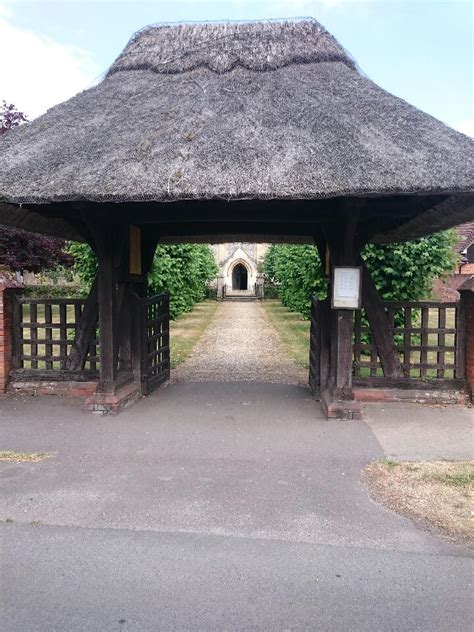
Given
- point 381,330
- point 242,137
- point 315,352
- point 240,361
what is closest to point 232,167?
point 242,137

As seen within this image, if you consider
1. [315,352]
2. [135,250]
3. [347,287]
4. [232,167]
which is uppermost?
[232,167]

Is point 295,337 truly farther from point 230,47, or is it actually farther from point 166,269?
point 230,47

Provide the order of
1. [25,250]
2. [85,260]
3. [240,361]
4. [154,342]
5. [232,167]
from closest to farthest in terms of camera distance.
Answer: [232,167] < [154,342] < [85,260] < [240,361] < [25,250]

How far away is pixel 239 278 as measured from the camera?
49.3 metres

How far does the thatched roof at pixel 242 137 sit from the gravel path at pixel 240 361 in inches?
149

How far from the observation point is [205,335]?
1567 cm

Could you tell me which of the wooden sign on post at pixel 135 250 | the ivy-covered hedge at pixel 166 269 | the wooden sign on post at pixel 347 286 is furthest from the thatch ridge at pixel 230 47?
the ivy-covered hedge at pixel 166 269

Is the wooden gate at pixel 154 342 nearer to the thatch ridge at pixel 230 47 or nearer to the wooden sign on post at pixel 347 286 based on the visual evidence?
the wooden sign on post at pixel 347 286

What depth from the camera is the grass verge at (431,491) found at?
11.0ft

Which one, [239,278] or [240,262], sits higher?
[240,262]

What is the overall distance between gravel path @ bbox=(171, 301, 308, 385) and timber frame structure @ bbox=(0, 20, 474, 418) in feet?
6.43

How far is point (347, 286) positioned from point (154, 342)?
3197 millimetres

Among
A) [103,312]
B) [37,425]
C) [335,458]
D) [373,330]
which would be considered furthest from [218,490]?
[373,330]

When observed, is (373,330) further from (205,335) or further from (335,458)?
(205,335)
